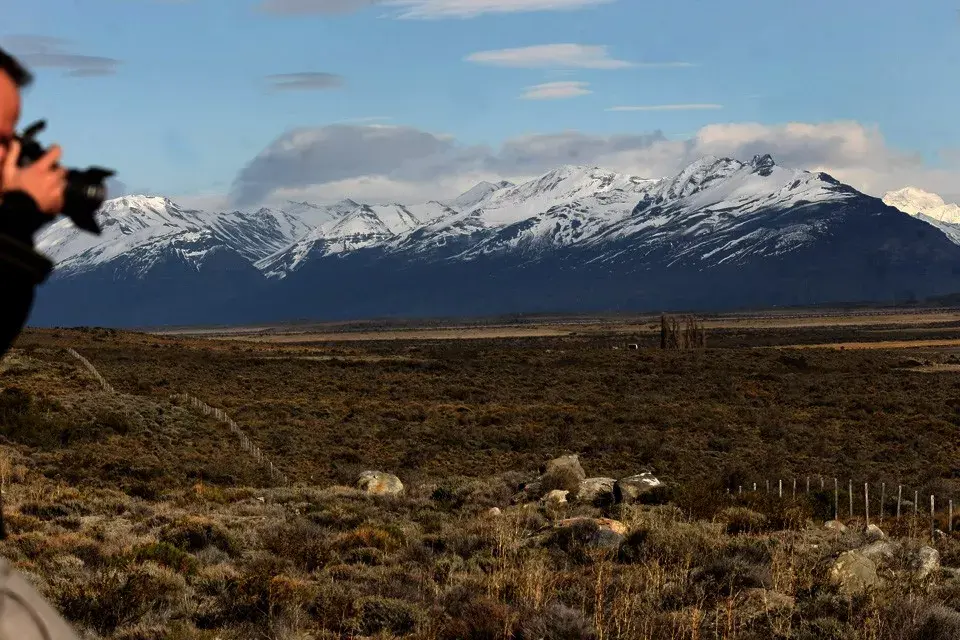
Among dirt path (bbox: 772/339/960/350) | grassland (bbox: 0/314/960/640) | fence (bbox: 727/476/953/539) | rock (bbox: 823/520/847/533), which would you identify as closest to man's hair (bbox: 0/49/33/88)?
grassland (bbox: 0/314/960/640)

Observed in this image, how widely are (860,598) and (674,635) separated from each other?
2729 mm

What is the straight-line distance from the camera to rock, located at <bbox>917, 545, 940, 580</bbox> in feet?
43.1

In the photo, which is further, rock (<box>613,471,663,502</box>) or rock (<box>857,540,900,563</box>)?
rock (<box>613,471,663,502</box>)

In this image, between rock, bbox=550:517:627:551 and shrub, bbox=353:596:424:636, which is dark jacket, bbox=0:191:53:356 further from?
rock, bbox=550:517:627:551

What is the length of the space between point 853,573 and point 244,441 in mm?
27281

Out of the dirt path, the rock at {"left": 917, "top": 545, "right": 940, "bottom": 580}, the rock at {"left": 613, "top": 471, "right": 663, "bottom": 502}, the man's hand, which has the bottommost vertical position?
the dirt path

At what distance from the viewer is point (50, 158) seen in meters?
1.86

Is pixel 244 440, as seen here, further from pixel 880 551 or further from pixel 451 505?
pixel 880 551

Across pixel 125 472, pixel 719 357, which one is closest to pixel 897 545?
pixel 125 472

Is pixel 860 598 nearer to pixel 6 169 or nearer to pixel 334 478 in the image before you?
pixel 6 169

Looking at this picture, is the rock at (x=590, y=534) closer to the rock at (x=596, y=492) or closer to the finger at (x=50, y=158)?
the rock at (x=596, y=492)

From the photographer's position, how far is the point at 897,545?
14406 mm

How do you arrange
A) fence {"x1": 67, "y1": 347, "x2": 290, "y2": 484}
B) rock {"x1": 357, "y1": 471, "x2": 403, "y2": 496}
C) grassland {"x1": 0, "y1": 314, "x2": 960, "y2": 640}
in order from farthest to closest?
fence {"x1": 67, "y1": 347, "x2": 290, "y2": 484}, rock {"x1": 357, "y1": 471, "x2": 403, "y2": 496}, grassland {"x1": 0, "y1": 314, "x2": 960, "y2": 640}

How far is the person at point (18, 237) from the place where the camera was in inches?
70.0
